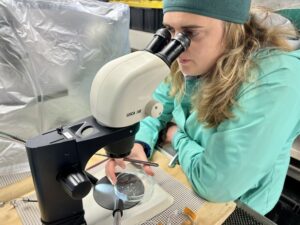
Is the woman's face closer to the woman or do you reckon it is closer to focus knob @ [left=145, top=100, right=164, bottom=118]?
the woman

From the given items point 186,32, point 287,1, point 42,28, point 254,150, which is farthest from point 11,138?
point 287,1

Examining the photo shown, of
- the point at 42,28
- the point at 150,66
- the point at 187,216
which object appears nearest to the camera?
the point at 150,66

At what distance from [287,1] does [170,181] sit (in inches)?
51.0

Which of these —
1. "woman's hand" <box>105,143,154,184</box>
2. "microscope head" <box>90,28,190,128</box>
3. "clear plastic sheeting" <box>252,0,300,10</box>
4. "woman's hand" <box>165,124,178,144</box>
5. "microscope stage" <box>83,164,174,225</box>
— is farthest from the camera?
"clear plastic sheeting" <box>252,0,300,10</box>

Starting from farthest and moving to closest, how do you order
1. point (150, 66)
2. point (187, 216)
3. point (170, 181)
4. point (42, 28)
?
point (42, 28) → point (170, 181) → point (187, 216) → point (150, 66)

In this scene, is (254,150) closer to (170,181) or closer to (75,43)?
(170,181)

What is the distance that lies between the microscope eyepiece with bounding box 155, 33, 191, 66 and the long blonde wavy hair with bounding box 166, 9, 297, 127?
19cm

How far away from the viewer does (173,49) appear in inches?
22.7

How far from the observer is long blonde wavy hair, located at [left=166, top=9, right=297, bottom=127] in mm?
743

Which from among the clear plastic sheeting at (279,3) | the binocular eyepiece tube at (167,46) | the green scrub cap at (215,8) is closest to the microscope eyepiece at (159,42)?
the binocular eyepiece tube at (167,46)

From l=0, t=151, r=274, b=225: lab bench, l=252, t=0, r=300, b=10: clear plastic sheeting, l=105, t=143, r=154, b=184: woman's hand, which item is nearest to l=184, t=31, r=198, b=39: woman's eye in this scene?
l=105, t=143, r=154, b=184: woman's hand

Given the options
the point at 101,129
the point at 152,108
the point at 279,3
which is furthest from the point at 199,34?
the point at 279,3

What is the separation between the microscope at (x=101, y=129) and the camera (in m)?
0.50

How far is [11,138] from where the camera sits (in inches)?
34.2
